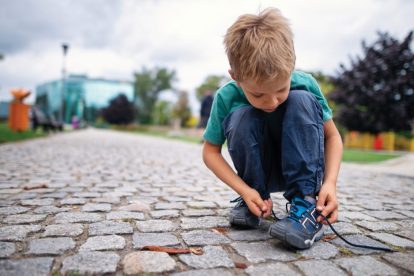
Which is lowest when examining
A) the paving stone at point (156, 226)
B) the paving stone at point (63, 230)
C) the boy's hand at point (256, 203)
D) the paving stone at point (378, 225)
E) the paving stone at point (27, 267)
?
the paving stone at point (63, 230)

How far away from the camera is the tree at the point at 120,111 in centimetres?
5212

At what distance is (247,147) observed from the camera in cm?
162

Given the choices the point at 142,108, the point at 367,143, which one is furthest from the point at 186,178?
the point at 142,108

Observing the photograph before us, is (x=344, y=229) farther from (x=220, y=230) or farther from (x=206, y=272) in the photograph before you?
(x=206, y=272)

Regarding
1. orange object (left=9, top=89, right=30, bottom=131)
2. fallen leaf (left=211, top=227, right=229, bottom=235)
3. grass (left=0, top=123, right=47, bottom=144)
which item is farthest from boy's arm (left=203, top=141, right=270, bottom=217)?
orange object (left=9, top=89, right=30, bottom=131)

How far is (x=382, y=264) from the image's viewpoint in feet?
4.29

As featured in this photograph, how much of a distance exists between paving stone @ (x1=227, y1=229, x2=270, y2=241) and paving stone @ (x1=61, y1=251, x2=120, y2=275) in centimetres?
59

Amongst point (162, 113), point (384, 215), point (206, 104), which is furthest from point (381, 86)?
point (162, 113)

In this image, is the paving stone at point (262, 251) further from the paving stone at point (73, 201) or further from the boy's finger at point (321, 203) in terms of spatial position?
the paving stone at point (73, 201)

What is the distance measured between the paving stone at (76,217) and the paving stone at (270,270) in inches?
40.6

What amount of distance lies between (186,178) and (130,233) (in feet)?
6.91

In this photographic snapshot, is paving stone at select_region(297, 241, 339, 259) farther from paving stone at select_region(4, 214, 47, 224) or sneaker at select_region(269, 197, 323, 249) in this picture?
paving stone at select_region(4, 214, 47, 224)

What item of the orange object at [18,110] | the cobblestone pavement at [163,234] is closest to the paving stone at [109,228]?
the cobblestone pavement at [163,234]

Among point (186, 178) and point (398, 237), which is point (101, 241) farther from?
point (186, 178)
